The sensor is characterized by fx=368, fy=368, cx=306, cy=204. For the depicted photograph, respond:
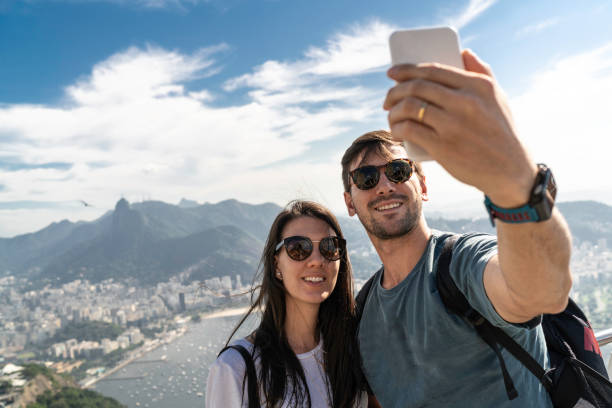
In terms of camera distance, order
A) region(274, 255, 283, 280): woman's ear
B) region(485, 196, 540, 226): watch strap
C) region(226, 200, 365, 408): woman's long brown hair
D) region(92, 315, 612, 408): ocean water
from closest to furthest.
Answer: region(485, 196, 540, 226): watch strap, region(226, 200, 365, 408): woman's long brown hair, region(274, 255, 283, 280): woman's ear, region(92, 315, 612, 408): ocean water

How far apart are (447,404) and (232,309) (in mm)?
62690

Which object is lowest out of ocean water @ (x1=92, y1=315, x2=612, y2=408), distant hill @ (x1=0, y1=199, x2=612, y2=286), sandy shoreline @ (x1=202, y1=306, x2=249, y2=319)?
ocean water @ (x1=92, y1=315, x2=612, y2=408)

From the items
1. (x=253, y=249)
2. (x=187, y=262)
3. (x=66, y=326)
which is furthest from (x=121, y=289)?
(x=253, y=249)

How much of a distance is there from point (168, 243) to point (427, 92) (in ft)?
315

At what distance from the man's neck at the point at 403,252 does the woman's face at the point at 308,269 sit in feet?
1.40

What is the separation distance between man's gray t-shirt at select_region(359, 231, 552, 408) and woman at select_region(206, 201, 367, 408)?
263 mm

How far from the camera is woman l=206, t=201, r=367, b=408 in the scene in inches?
72.8

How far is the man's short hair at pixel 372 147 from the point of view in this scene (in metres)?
2.04

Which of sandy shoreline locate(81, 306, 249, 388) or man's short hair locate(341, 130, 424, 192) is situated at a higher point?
man's short hair locate(341, 130, 424, 192)

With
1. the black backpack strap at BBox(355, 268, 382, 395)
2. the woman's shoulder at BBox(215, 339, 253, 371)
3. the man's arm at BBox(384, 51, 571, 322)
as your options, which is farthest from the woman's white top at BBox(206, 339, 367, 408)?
the man's arm at BBox(384, 51, 571, 322)

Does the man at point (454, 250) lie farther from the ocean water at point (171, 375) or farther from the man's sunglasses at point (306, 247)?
the ocean water at point (171, 375)

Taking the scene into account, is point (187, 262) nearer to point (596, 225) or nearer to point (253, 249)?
point (253, 249)

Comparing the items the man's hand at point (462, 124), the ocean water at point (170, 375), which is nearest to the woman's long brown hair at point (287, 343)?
the man's hand at point (462, 124)

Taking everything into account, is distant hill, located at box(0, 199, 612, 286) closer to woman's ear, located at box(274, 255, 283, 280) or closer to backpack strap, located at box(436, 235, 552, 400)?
woman's ear, located at box(274, 255, 283, 280)
